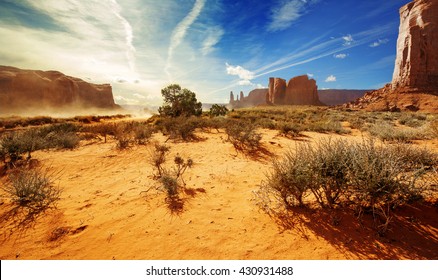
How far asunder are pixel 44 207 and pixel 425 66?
6992cm

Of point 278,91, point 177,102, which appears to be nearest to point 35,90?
point 177,102

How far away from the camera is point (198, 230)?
291cm

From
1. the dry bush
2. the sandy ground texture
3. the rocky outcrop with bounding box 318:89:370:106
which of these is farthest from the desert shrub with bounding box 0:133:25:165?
the rocky outcrop with bounding box 318:89:370:106

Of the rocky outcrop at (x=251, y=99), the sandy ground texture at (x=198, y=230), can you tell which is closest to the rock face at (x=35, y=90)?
the sandy ground texture at (x=198, y=230)

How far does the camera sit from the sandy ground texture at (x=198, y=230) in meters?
2.41

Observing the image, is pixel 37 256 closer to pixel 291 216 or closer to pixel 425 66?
pixel 291 216

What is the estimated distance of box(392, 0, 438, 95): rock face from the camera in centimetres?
4425

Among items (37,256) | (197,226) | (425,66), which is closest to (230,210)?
(197,226)

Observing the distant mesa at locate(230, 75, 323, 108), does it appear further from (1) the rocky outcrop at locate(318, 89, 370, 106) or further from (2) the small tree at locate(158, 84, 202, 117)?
(2) the small tree at locate(158, 84, 202, 117)

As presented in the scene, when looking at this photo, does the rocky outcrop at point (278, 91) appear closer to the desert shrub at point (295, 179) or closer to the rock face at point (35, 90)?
the rock face at point (35, 90)

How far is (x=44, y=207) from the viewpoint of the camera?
11.8ft

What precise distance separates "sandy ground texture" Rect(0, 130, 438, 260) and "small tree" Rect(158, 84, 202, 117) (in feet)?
55.0

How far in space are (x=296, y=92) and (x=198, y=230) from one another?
8952 cm

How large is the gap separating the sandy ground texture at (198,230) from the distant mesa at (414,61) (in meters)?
50.6
